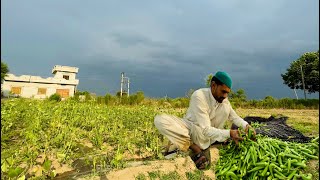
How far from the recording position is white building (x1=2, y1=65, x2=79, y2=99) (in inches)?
1221

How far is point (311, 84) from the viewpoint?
33.9 metres

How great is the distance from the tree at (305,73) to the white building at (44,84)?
76.9 feet

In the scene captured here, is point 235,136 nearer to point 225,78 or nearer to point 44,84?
point 225,78

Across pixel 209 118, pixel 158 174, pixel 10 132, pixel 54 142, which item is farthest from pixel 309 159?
pixel 10 132

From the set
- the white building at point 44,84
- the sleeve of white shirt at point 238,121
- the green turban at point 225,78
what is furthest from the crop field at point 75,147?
the white building at point 44,84

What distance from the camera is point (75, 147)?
224 inches

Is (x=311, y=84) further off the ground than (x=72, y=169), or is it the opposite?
(x=311, y=84)

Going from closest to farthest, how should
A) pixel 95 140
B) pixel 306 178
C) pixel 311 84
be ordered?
pixel 306 178
pixel 95 140
pixel 311 84

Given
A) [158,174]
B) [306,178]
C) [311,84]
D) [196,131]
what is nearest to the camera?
[306,178]

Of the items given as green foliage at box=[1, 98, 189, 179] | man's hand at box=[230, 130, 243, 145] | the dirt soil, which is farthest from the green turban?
green foliage at box=[1, 98, 189, 179]

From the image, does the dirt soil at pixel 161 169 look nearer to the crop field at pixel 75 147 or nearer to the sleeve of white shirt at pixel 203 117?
the crop field at pixel 75 147

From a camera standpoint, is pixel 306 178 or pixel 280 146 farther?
pixel 280 146

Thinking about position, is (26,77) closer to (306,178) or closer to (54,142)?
(54,142)

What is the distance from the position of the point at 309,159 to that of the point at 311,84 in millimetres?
33095
